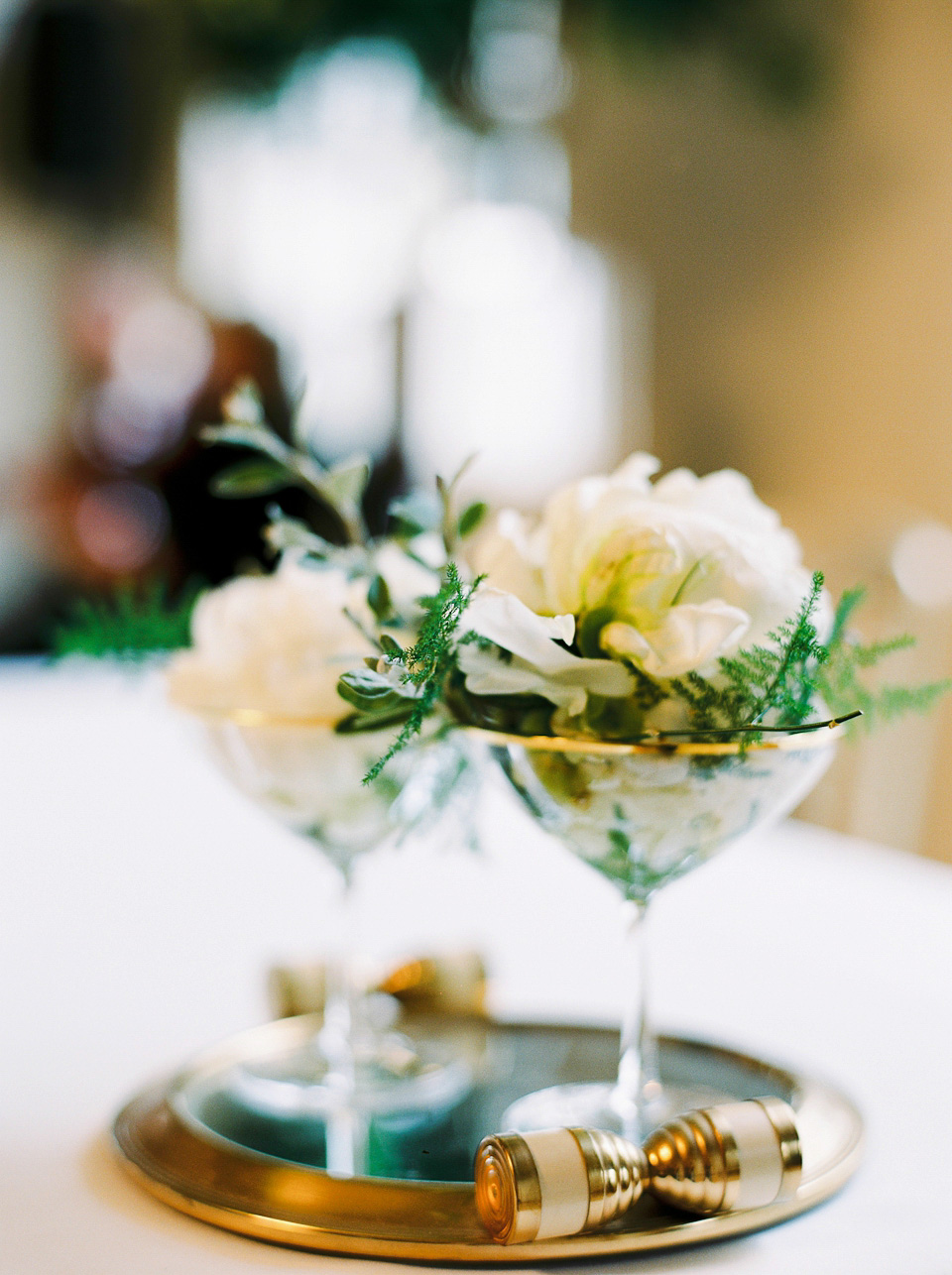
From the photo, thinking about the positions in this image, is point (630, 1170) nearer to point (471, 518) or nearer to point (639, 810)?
point (639, 810)

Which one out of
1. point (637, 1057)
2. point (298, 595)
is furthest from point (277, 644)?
point (637, 1057)

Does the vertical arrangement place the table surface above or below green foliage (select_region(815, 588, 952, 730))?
below

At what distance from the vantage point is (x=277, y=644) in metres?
0.60

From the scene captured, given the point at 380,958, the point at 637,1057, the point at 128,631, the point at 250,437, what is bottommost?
the point at 380,958

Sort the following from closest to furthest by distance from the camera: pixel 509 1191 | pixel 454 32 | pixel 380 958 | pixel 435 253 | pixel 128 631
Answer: pixel 509 1191 < pixel 128 631 < pixel 380 958 < pixel 454 32 < pixel 435 253

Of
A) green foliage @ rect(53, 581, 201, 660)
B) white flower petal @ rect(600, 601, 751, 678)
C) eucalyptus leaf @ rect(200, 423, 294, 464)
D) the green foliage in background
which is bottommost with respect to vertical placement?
green foliage @ rect(53, 581, 201, 660)

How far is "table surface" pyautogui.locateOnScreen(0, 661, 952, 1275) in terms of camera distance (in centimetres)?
48

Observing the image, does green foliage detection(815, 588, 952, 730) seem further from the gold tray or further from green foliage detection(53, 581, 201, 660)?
green foliage detection(53, 581, 201, 660)

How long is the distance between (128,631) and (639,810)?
32 centimetres

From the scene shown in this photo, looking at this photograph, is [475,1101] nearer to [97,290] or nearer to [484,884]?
[484,884]

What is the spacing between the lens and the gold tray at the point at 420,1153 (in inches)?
18.1

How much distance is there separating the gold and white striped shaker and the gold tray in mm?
10

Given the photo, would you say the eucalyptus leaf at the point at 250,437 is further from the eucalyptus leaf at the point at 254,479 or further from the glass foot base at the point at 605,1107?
the glass foot base at the point at 605,1107

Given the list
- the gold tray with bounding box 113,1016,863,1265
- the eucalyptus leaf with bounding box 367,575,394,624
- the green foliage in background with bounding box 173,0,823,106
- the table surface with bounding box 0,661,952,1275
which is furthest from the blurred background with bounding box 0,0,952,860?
the eucalyptus leaf with bounding box 367,575,394,624
